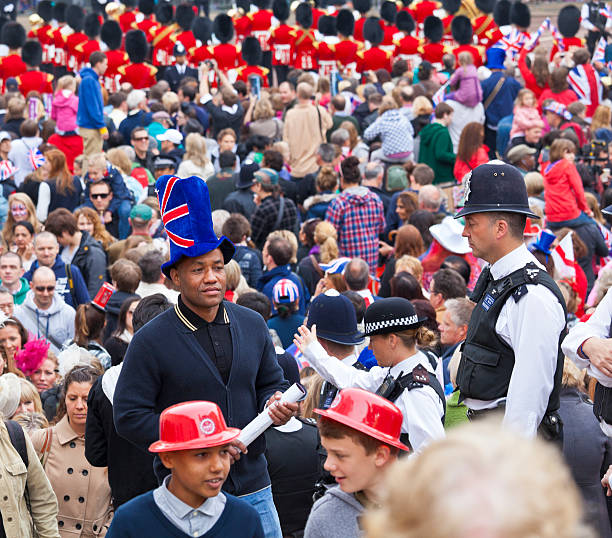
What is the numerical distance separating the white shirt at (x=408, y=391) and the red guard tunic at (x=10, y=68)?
1789 centimetres

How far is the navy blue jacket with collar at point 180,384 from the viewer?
3225 mm

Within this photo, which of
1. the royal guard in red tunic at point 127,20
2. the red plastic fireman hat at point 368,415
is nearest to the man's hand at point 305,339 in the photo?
the red plastic fireman hat at point 368,415

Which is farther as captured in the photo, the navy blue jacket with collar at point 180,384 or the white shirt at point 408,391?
the white shirt at point 408,391

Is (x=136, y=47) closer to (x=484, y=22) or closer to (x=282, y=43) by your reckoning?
(x=282, y=43)

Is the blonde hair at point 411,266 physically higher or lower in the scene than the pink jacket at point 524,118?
higher

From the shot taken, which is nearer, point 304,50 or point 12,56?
point 12,56

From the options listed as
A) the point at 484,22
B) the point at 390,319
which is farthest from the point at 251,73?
the point at 390,319

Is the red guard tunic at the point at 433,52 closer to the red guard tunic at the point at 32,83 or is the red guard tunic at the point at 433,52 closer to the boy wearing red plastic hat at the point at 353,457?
the red guard tunic at the point at 32,83

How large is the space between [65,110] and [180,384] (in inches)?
403

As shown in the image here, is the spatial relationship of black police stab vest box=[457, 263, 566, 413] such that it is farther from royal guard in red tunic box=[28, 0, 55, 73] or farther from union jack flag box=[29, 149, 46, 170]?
royal guard in red tunic box=[28, 0, 55, 73]

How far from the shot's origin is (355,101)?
51.4 ft

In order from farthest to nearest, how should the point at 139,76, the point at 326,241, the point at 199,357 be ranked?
the point at 139,76
the point at 326,241
the point at 199,357

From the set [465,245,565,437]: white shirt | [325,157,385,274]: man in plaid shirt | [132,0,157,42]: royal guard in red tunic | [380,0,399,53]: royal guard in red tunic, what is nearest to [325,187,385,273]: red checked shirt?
[325,157,385,274]: man in plaid shirt

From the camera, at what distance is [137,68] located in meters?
20.4
